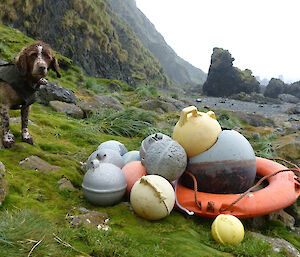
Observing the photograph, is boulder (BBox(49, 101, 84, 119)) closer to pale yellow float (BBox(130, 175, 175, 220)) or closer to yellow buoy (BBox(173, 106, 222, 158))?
yellow buoy (BBox(173, 106, 222, 158))

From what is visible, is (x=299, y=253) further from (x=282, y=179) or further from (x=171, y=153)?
(x=171, y=153)

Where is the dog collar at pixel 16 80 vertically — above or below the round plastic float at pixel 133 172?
above

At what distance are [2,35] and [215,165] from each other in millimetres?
13559

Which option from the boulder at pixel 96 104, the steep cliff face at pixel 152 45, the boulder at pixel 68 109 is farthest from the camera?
the steep cliff face at pixel 152 45

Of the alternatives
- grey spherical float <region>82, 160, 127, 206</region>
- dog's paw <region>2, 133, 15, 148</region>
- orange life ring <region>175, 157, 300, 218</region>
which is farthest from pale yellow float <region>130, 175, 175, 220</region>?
dog's paw <region>2, 133, 15, 148</region>

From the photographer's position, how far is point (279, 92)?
5303 cm

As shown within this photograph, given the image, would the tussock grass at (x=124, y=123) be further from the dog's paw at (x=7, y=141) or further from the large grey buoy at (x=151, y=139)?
the large grey buoy at (x=151, y=139)

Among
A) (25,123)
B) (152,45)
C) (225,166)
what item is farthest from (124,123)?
(152,45)

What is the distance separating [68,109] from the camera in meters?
8.41

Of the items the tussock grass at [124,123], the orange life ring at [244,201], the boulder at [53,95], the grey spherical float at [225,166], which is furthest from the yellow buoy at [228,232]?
the boulder at [53,95]

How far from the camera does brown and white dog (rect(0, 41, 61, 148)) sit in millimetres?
3572

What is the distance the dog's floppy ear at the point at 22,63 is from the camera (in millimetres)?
3615

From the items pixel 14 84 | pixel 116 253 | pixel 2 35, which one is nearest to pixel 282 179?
pixel 116 253

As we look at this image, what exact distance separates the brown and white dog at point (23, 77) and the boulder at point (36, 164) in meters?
0.58
